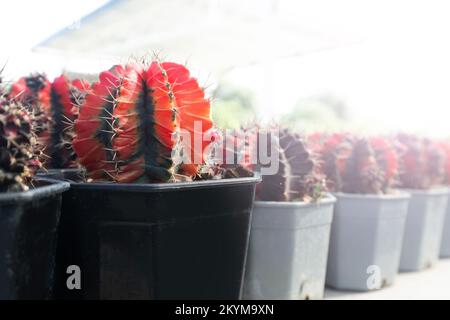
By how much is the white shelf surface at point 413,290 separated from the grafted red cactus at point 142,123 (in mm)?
1386

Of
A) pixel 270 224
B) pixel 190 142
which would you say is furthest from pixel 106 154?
pixel 270 224

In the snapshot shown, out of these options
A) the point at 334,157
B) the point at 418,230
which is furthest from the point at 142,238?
the point at 418,230

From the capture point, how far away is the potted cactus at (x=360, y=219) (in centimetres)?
245

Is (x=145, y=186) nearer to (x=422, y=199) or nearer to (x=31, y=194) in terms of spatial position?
(x=31, y=194)

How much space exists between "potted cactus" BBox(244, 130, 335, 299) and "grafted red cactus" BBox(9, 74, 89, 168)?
71 centimetres

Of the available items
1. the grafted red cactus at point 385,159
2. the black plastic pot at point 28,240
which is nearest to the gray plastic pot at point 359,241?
the grafted red cactus at point 385,159

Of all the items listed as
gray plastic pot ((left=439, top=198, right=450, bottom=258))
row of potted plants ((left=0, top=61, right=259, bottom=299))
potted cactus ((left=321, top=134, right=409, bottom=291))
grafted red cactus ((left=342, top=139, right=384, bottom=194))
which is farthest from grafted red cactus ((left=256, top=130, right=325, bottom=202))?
gray plastic pot ((left=439, top=198, right=450, bottom=258))

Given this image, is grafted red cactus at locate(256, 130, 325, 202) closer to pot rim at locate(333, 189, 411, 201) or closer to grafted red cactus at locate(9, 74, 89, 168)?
pot rim at locate(333, 189, 411, 201)

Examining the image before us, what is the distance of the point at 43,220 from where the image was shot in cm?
99

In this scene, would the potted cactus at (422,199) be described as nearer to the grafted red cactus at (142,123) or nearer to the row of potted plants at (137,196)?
the row of potted plants at (137,196)

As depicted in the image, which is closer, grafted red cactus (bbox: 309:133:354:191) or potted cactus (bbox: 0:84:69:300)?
potted cactus (bbox: 0:84:69:300)

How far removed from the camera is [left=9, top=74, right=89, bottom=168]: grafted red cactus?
4.96 ft
